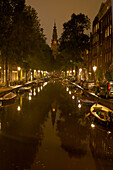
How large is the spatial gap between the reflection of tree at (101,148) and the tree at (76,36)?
182ft

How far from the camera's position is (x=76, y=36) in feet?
214

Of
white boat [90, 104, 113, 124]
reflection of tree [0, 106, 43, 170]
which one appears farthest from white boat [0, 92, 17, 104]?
white boat [90, 104, 113, 124]

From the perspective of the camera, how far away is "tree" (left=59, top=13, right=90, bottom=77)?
2554 inches

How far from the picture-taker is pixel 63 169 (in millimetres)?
6441

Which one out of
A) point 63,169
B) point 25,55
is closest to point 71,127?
point 63,169

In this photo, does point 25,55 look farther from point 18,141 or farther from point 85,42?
point 18,141

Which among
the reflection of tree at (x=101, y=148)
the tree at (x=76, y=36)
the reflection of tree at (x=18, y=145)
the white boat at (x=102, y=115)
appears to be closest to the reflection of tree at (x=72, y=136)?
the reflection of tree at (x=101, y=148)

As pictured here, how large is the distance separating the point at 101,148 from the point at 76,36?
59.1 meters

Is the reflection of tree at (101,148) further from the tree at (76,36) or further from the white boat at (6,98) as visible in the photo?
the tree at (76,36)

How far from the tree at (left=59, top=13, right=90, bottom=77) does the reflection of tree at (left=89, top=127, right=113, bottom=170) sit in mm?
55576

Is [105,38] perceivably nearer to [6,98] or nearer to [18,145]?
[6,98]

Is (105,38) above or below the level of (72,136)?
above

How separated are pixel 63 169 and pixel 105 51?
5182cm

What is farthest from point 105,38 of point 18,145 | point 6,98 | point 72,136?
point 18,145
